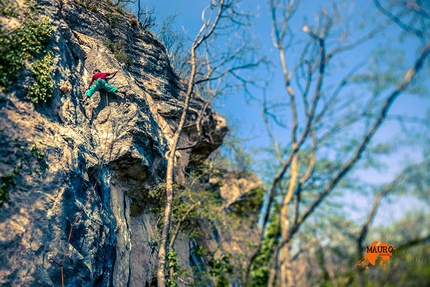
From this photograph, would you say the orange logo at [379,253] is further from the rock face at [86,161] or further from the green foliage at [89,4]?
the green foliage at [89,4]

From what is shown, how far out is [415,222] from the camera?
3.53m

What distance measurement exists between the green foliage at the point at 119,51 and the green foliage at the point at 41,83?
3813 millimetres

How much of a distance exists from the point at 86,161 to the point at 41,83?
68.9 inches

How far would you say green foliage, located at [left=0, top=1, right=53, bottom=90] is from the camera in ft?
20.6

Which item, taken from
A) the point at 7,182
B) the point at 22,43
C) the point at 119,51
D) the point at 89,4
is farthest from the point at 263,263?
the point at 22,43

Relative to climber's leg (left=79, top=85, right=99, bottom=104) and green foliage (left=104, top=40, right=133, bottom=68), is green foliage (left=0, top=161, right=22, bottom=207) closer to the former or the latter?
climber's leg (left=79, top=85, right=99, bottom=104)

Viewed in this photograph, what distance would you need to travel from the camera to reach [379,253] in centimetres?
428

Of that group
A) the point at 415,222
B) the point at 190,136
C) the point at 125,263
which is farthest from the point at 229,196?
the point at 415,222

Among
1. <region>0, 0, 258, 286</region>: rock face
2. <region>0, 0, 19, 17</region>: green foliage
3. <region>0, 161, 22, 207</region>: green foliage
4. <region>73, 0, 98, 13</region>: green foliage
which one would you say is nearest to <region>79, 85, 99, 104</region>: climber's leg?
<region>0, 0, 258, 286</region>: rock face

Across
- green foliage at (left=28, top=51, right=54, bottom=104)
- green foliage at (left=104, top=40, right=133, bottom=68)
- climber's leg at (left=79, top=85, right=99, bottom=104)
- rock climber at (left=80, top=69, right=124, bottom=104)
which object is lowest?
green foliage at (left=28, top=51, right=54, bottom=104)

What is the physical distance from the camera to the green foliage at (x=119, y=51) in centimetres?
1070

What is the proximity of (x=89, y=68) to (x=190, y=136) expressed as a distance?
220 inches

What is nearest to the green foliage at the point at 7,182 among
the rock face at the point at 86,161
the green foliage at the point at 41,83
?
the rock face at the point at 86,161

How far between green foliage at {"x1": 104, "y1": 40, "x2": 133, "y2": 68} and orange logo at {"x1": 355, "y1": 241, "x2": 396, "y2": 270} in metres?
8.87
